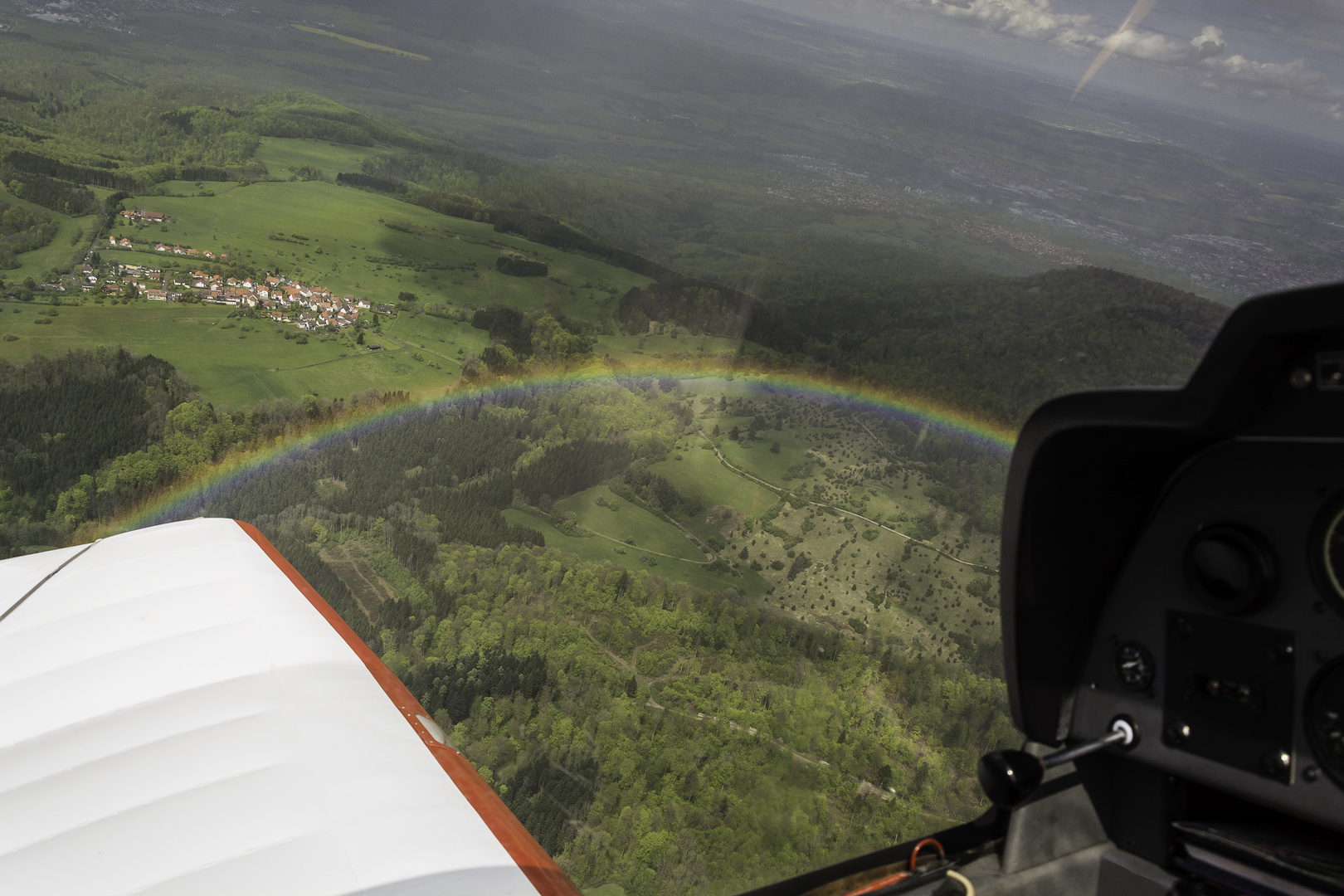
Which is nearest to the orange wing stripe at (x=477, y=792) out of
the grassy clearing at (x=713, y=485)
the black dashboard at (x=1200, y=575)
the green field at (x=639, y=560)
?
the black dashboard at (x=1200, y=575)

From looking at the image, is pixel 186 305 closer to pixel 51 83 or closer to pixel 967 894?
pixel 51 83

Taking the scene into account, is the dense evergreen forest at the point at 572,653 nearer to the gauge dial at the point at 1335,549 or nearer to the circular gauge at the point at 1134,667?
the circular gauge at the point at 1134,667

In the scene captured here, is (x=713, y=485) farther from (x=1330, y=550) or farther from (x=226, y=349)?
(x=1330, y=550)

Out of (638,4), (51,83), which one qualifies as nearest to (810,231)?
(51,83)

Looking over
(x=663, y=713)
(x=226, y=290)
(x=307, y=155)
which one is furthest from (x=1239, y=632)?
(x=307, y=155)

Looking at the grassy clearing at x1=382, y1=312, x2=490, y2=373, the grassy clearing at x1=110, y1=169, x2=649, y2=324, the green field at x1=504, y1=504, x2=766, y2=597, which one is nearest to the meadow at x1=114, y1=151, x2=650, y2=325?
the grassy clearing at x1=110, y1=169, x2=649, y2=324

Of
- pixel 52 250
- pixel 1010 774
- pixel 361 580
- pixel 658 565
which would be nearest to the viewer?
pixel 1010 774
